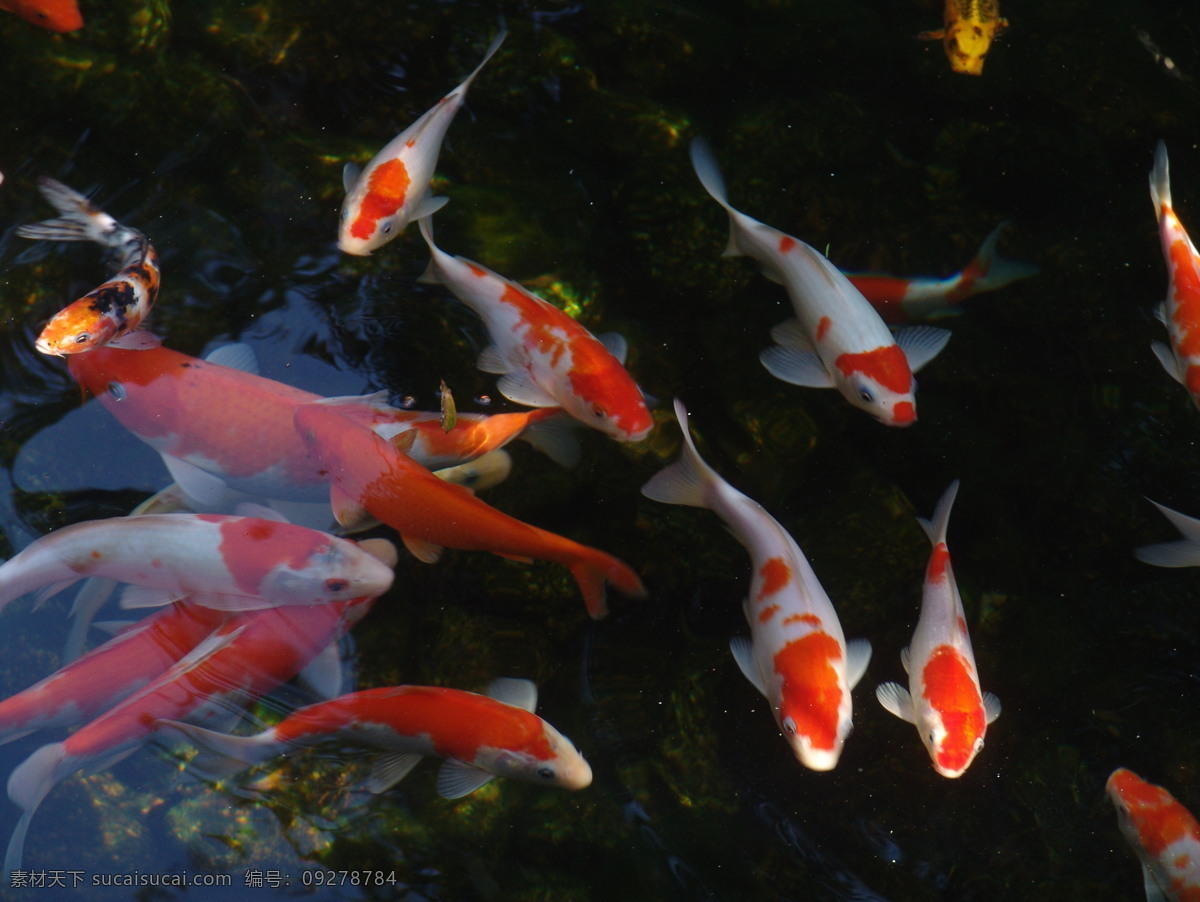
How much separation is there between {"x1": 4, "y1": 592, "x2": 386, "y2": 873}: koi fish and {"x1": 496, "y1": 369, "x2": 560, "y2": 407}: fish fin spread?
1.00 metres

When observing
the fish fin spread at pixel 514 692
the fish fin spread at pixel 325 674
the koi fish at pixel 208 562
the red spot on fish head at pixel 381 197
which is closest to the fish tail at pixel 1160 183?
the red spot on fish head at pixel 381 197

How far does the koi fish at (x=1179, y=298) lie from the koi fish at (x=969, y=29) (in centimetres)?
101

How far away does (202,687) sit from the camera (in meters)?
2.69

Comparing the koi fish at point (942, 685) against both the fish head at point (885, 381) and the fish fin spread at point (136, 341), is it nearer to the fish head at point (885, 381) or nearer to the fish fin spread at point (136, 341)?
the fish head at point (885, 381)

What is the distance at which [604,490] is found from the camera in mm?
3307

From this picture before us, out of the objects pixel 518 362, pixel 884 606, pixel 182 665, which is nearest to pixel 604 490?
pixel 518 362

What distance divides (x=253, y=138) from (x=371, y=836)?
3.17 m

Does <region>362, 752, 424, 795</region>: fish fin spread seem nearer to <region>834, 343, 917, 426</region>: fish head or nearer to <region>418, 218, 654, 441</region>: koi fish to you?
<region>418, 218, 654, 441</region>: koi fish

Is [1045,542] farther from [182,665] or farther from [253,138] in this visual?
[253,138]

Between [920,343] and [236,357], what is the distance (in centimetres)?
290

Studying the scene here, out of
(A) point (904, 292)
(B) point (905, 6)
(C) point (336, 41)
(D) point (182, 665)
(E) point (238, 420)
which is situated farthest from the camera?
(B) point (905, 6)

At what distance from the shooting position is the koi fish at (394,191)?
10.0 feet

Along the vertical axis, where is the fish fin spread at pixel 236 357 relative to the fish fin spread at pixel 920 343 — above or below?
above

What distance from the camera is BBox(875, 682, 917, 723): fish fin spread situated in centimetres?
277
